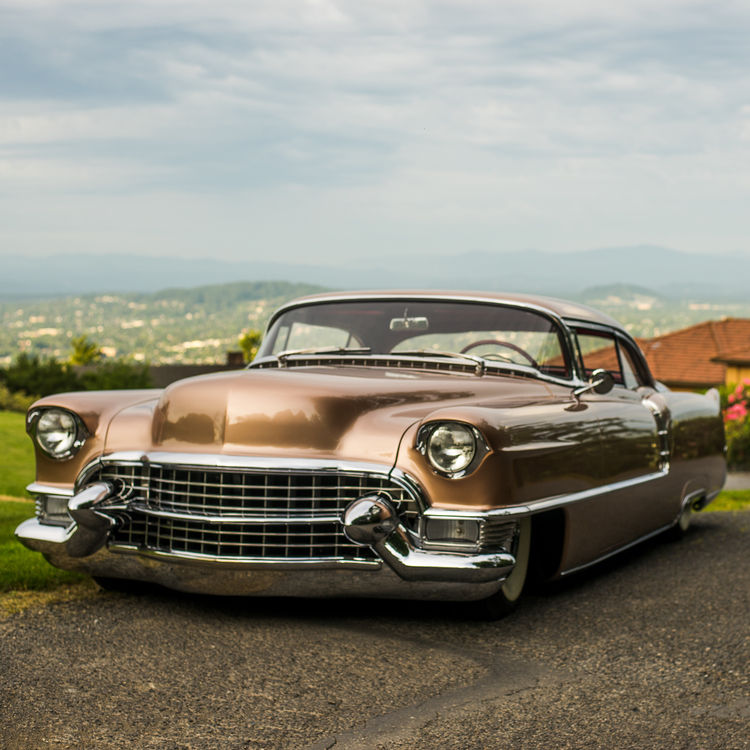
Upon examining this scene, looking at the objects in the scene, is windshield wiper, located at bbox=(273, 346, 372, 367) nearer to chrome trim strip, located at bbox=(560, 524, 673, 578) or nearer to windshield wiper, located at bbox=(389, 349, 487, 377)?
windshield wiper, located at bbox=(389, 349, 487, 377)

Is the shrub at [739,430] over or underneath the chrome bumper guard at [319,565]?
underneath

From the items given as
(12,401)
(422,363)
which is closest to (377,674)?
(422,363)

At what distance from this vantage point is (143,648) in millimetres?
3984

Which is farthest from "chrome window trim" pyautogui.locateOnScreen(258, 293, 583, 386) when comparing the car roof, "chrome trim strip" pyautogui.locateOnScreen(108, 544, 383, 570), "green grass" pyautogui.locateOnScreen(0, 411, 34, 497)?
"green grass" pyautogui.locateOnScreen(0, 411, 34, 497)

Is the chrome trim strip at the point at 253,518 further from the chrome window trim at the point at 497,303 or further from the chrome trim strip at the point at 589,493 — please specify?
the chrome window trim at the point at 497,303

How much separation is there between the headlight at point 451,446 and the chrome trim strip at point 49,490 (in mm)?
1653

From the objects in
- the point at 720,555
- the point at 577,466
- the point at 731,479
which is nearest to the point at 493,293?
the point at 577,466

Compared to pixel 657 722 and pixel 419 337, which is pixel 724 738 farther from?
pixel 419 337

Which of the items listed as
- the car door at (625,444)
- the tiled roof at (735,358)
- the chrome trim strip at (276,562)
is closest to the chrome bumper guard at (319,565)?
the chrome trim strip at (276,562)

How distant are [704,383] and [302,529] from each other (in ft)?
189

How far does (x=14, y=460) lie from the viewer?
2280cm

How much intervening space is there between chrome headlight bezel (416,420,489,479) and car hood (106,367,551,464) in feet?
0.20

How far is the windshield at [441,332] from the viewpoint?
18.4 feet

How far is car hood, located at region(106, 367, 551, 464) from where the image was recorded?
4.29 metres
